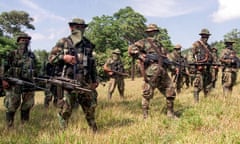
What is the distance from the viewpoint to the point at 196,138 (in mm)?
5277

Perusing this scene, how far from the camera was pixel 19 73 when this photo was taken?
739 centimetres

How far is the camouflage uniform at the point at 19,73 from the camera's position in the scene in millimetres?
7168

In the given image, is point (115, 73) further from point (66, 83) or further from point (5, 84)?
Answer: point (66, 83)

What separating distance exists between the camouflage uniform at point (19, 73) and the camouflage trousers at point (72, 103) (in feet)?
4.22

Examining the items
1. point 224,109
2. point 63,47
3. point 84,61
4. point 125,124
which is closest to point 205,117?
point 224,109

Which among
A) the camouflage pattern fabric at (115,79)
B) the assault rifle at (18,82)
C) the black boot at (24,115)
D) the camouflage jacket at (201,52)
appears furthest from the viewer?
the camouflage pattern fabric at (115,79)

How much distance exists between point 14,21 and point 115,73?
43991mm

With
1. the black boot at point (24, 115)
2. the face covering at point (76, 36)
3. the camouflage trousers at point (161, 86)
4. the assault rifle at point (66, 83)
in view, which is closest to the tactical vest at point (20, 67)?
the black boot at point (24, 115)

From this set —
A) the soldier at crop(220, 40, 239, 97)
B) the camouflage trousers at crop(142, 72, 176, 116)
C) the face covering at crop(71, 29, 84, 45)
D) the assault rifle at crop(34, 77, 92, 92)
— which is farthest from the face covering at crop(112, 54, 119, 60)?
the assault rifle at crop(34, 77, 92, 92)

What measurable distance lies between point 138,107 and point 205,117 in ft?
9.84

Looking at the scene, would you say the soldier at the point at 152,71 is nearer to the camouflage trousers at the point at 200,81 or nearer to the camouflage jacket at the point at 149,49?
the camouflage jacket at the point at 149,49

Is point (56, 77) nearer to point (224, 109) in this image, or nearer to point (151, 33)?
point (151, 33)

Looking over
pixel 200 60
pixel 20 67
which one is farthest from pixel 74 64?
pixel 200 60

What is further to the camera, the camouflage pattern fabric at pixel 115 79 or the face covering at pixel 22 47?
the camouflage pattern fabric at pixel 115 79
